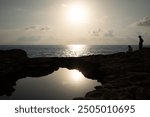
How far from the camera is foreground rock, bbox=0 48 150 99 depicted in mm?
20531

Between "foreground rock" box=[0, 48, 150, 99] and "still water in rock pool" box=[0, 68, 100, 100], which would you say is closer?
"foreground rock" box=[0, 48, 150, 99]

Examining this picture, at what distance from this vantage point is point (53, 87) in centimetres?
2872

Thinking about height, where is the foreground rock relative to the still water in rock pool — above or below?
above

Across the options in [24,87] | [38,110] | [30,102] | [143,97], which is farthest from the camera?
[24,87]

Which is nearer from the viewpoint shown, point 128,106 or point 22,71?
point 128,106

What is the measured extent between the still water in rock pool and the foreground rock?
140 centimetres

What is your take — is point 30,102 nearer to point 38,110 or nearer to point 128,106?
point 38,110

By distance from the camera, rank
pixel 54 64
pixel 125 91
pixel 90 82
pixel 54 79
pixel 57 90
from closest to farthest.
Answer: pixel 125 91 < pixel 57 90 < pixel 90 82 < pixel 54 79 < pixel 54 64

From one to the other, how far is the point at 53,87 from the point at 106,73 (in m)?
8.90

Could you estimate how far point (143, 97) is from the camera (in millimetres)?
18922

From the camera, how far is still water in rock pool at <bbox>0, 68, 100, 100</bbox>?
24323mm

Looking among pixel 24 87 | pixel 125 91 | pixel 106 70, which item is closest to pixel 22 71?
pixel 24 87

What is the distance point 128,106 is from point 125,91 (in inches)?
232

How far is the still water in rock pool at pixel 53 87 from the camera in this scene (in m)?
24.3
